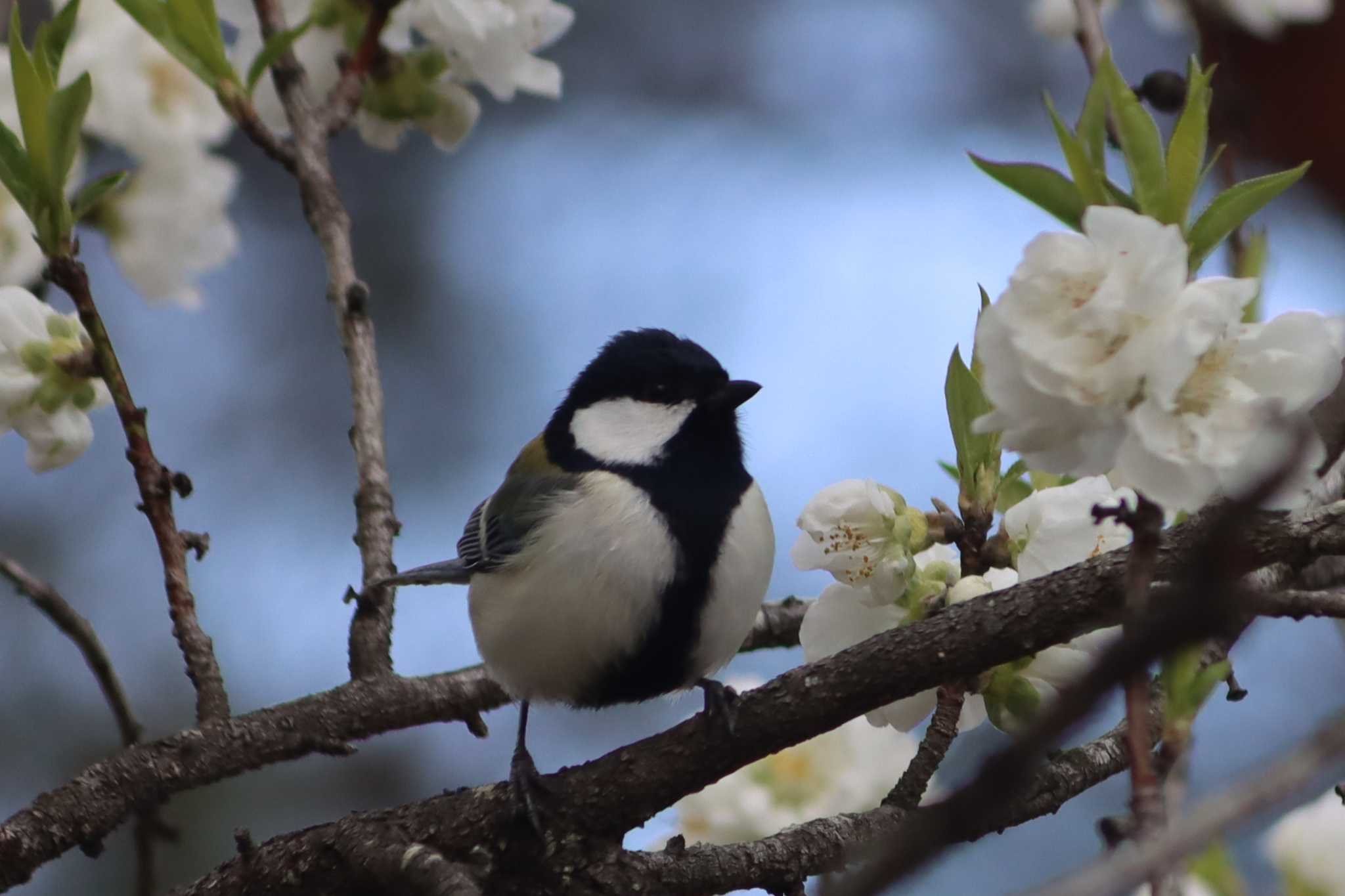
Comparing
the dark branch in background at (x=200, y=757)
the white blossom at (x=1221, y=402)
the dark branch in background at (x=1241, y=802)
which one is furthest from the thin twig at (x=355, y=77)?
the dark branch in background at (x=1241, y=802)

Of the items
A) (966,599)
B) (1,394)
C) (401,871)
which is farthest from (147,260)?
(966,599)

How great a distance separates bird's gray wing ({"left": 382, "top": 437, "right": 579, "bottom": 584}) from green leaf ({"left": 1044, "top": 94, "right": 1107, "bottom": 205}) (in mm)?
871

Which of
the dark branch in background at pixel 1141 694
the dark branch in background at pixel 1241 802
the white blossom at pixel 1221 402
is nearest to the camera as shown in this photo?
the dark branch in background at pixel 1241 802

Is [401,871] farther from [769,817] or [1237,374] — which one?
[1237,374]

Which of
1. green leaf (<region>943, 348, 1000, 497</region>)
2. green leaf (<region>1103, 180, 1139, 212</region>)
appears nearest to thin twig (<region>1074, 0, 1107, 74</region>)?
green leaf (<region>943, 348, 1000, 497</region>)

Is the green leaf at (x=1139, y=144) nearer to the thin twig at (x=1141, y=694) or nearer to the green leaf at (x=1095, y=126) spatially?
the green leaf at (x=1095, y=126)

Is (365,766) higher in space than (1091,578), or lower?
higher

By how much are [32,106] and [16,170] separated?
0.06m

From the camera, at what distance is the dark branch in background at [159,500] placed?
4.40ft

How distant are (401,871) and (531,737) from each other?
108 inches

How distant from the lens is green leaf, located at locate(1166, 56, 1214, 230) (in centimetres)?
96

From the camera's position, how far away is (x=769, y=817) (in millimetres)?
1541

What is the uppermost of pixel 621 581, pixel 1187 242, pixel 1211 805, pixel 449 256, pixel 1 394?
pixel 449 256

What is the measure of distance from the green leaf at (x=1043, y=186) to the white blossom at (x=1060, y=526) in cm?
30
